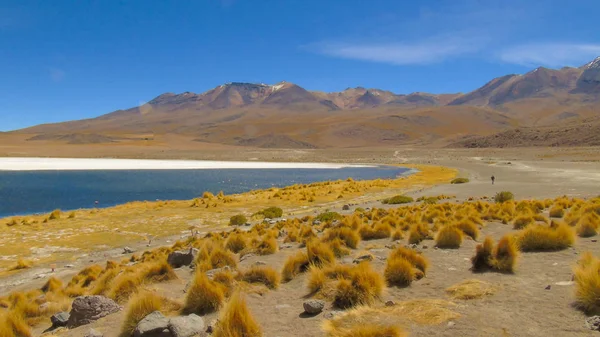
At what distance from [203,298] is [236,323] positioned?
137 centimetres

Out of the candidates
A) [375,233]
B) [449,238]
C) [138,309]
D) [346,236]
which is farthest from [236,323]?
[375,233]

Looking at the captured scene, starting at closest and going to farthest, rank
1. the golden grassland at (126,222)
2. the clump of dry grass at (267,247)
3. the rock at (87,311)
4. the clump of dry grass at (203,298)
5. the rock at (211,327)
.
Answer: the rock at (211,327) → the clump of dry grass at (203,298) → the rock at (87,311) → the clump of dry grass at (267,247) → the golden grassland at (126,222)

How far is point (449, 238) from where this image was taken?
31.3 feet

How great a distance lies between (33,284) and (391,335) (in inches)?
385

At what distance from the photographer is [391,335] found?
434 cm

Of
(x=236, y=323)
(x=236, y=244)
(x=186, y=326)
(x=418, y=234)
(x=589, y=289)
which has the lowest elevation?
(x=236, y=244)

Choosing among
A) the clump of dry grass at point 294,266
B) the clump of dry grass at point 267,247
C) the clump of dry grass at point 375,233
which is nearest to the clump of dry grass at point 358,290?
the clump of dry grass at point 294,266

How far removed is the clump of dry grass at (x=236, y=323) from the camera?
188 inches

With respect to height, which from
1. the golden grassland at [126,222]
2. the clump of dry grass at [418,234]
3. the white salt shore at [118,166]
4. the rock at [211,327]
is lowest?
the golden grassland at [126,222]

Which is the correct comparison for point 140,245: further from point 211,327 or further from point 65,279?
point 211,327

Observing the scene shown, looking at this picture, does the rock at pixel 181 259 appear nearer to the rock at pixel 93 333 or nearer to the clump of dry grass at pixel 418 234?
the rock at pixel 93 333

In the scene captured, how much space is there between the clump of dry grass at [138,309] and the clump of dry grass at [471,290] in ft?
13.3

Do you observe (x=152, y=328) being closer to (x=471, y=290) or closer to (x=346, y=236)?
(x=471, y=290)

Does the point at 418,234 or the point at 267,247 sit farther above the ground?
the point at 418,234
